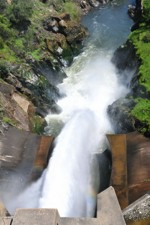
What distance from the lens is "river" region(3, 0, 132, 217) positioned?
60.0ft

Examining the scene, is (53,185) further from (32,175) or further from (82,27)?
(82,27)

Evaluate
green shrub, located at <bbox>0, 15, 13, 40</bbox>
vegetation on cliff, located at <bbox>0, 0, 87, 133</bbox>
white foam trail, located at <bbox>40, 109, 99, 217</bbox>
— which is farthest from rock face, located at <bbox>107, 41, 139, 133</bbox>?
green shrub, located at <bbox>0, 15, 13, 40</bbox>

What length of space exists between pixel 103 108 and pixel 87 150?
5596 mm

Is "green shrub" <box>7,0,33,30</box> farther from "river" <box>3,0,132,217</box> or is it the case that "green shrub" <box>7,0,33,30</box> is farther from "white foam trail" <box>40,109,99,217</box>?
"white foam trail" <box>40,109,99,217</box>

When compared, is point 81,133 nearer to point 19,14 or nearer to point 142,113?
point 142,113

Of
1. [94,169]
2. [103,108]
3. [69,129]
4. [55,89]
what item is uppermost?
[55,89]

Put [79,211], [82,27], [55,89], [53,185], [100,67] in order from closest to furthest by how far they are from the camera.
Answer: [79,211], [53,185], [55,89], [100,67], [82,27]

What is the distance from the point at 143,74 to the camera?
23.8 m

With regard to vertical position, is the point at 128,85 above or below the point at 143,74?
above

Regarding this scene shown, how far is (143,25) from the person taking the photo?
30859mm

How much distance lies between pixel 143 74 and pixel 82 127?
5639 mm

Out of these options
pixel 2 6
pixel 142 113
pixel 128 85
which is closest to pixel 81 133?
pixel 142 113

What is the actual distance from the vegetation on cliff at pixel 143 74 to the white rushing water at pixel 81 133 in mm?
3123

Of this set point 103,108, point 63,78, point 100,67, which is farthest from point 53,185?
point 100,67
